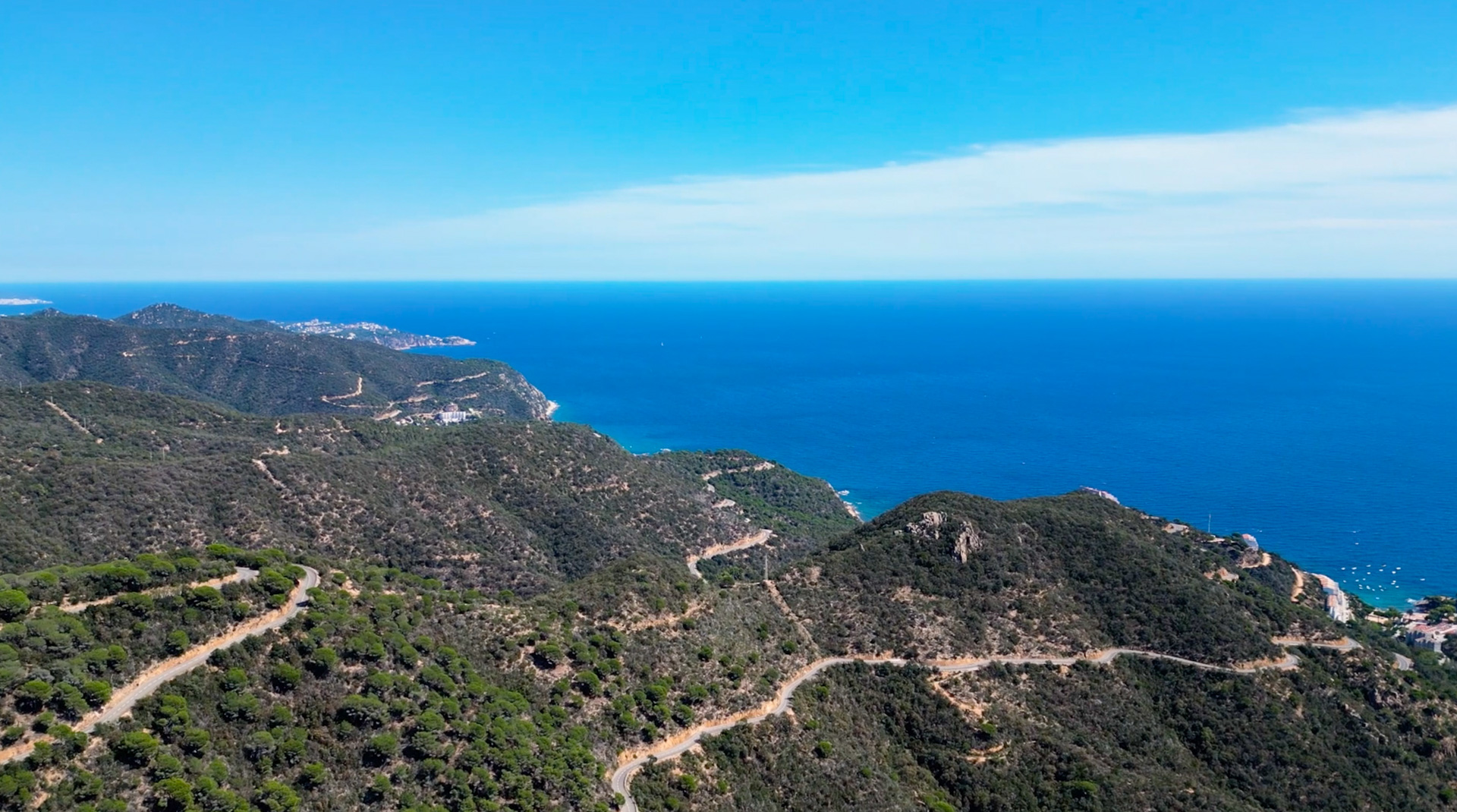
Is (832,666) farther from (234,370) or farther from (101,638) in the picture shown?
(234,370)

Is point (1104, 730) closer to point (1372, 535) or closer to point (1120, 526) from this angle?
point (1120, 526)

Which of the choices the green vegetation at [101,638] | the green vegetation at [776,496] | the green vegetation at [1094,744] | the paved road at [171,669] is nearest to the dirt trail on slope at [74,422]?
the green vegetation at [101,638]

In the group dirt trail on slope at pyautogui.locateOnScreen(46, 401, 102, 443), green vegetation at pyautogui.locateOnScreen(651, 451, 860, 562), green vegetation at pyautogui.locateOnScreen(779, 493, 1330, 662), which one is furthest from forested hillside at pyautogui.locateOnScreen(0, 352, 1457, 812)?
green vegetation at pyautogui.locateOnScreen(651, 451, 860, 562)

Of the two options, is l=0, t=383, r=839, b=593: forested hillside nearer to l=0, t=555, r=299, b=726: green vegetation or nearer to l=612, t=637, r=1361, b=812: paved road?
l=0, t=555, r=299, b=726: green vegetation

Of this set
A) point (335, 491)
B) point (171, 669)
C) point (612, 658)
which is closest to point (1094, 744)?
point (612, 658)

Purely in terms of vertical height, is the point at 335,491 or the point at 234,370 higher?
the point at 335,491

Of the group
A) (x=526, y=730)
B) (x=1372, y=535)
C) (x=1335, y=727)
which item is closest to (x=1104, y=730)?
(x=1335, y=727)
